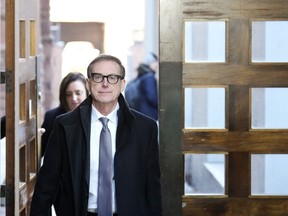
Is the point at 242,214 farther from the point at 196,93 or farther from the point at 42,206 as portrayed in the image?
the point at 42,206

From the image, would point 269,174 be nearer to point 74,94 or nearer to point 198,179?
point 198,179

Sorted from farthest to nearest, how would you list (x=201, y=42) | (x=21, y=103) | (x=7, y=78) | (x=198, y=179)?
(x=21, y=103)
(x=198, y=179)
(x=201, y=42)
(x=7, y=78)

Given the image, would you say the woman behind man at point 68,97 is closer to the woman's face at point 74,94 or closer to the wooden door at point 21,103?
the woman's face at point 74,94

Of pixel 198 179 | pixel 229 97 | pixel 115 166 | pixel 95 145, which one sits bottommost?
pixel 198 179

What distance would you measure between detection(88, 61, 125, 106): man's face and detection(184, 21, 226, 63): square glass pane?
106 cm

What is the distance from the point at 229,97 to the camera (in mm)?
6000

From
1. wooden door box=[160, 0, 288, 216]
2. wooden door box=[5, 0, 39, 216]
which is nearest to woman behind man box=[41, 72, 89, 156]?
wooden door box=[5, 0, 39, 216]

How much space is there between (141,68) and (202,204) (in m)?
6.89

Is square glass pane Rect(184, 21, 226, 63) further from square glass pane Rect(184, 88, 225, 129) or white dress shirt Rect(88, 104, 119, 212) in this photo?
white dress shirt Rect(88, 104, 119, 212)

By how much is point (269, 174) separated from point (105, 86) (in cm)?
155

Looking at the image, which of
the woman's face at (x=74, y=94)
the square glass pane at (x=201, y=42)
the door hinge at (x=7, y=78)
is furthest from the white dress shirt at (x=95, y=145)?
the woman's face at (x=74, y=94)

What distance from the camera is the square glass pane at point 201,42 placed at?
605 centimetres

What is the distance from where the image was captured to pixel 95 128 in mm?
5062

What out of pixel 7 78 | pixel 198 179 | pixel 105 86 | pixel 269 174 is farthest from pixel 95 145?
pixel 269 174
